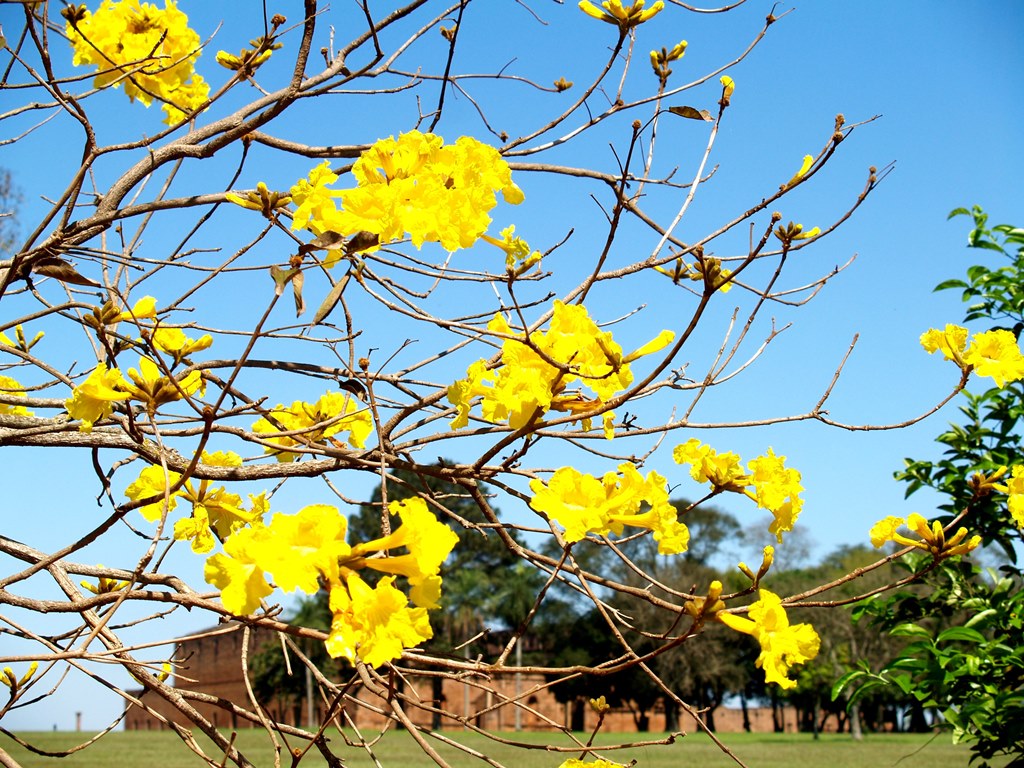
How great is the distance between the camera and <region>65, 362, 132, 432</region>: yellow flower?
50.5 inches

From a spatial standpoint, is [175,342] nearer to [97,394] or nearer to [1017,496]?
[97,394]

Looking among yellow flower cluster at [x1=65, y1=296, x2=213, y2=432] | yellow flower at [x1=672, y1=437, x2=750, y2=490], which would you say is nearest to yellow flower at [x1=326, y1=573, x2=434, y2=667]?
yellow flower cluster at [x1=65, y1=296, x2=213, y2=432]

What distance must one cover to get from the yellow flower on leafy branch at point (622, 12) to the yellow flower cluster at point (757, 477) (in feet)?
2.70

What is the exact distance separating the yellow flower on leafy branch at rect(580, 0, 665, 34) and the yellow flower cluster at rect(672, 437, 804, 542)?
824 millimetres

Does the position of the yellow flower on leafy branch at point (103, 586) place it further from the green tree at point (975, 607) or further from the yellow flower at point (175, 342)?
the green tree at point (975, 607)

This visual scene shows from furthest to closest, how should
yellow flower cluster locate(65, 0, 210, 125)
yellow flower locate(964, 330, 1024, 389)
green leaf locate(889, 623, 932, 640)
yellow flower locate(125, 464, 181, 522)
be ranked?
green leaf locate(889, 623, 932, 640) < yellow flower cluster locate(65, 0, 210, 125) < yellow flower locate(964, 330, 1024, 389) < yellow flower locate(125, 464, 181, 522)

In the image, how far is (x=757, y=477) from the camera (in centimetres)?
142

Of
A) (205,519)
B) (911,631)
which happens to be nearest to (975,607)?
(911,631)

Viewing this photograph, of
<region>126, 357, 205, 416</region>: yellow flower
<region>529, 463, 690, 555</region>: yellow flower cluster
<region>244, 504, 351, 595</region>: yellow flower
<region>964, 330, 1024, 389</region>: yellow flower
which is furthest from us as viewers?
<region>964, 330, 1024, 389</region>: yellow flower

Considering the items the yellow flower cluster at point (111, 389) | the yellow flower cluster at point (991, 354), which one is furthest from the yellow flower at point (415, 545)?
the yellow flower cluster at point (991, 354)

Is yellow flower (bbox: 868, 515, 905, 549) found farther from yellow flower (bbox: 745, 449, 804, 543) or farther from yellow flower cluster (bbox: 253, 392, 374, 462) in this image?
yellow flower cluster (bbox: 253, 392, 374, 462)

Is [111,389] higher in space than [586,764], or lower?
higher

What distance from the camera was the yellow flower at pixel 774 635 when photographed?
3.92 feet

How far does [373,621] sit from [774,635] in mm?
571
